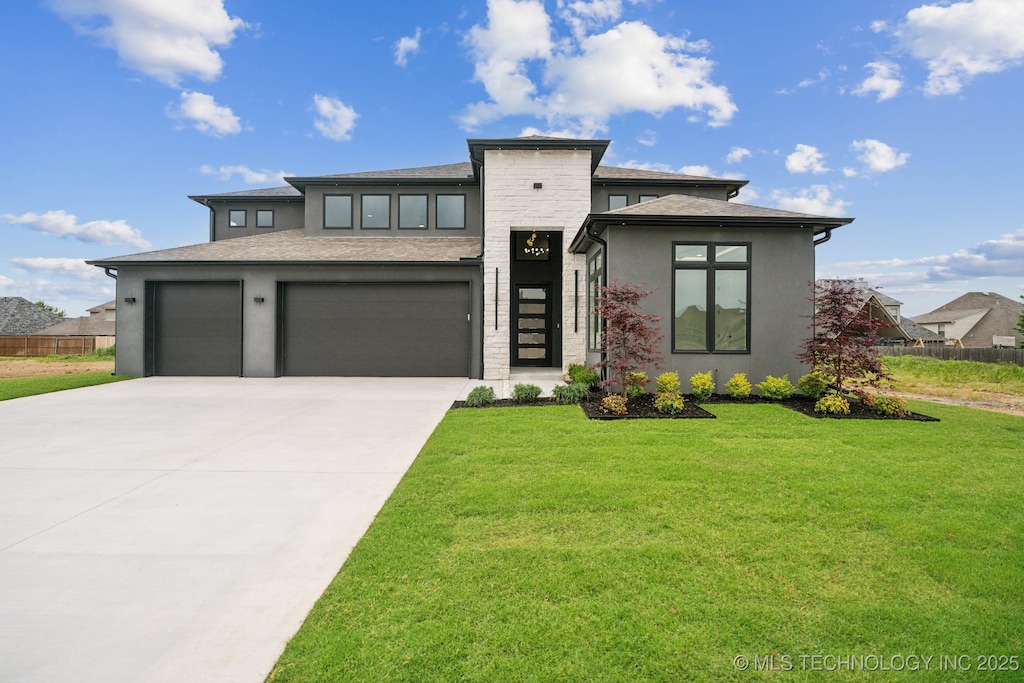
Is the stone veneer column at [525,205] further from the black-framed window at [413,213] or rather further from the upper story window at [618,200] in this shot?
the black-framed window at [413,213]

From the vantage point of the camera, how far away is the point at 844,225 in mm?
8812

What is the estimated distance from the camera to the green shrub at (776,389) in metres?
8.45

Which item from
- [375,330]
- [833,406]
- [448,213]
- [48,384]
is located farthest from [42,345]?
[833,406]

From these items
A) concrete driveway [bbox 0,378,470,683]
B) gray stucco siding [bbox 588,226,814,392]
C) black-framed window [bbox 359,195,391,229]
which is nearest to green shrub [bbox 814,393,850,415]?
gray stucco siding [bbox 588,226,814,392]

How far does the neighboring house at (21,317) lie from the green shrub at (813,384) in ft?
195

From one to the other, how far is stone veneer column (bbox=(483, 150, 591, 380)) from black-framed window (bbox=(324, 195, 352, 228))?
17.7ft

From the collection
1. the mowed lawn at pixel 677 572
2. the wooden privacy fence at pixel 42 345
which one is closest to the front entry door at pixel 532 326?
the mowed lawn at pixel 677 572

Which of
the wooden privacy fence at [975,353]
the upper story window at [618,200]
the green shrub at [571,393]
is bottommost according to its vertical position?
the green shrub at [571,393]

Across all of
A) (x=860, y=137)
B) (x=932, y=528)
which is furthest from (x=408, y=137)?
(x=932, y=528)

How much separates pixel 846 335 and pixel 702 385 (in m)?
2.35

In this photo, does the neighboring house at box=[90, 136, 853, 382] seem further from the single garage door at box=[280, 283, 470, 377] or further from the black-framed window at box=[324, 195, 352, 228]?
the black-framed window at box=[324, 195, 352, 228]

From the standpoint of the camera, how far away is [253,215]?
17375 millimetres

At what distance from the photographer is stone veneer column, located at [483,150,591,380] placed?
12.3 m

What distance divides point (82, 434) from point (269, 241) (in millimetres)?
9655
